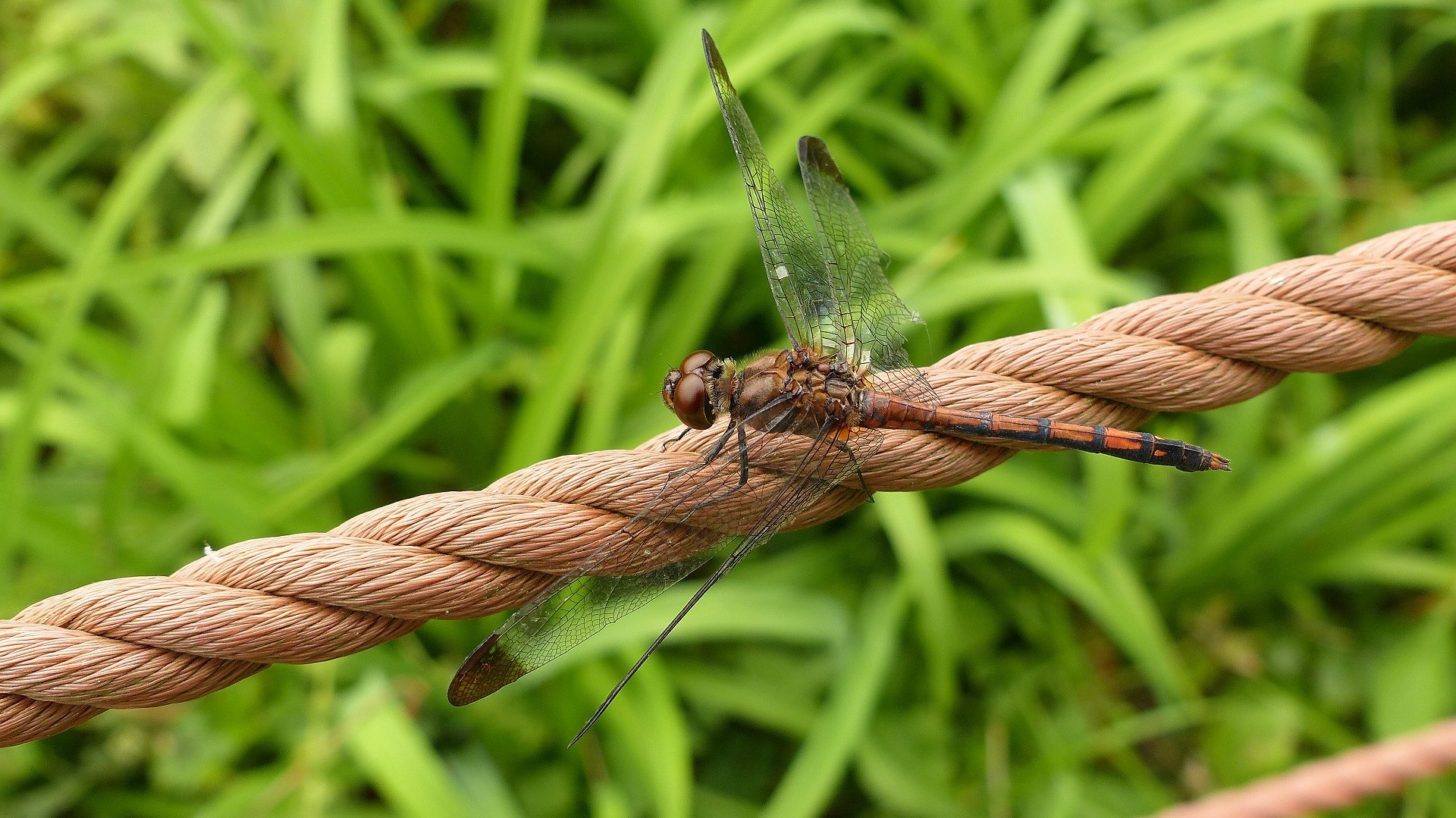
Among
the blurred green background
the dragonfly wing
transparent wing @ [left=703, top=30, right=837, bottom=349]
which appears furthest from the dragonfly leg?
the blurred green background

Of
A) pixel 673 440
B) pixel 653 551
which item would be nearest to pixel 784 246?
pixel 673 440

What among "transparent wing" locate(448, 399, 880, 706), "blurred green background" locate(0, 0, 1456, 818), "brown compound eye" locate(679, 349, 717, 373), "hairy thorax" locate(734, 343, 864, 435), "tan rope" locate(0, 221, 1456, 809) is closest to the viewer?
"tan rope" locate(0, 221, 1456, 809)

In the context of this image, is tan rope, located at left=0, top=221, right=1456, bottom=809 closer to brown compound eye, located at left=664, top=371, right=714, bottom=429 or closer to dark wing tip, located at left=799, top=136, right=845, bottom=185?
brown compound eye, located at left=664, top=371, right=714, bottom=429

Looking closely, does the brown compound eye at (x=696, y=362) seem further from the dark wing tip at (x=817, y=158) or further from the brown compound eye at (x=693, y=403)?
the dark wing tip at (x=817, y=158)

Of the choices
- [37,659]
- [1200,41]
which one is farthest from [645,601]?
Result: [1200,41]

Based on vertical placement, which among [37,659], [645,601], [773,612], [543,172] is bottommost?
[773,612]

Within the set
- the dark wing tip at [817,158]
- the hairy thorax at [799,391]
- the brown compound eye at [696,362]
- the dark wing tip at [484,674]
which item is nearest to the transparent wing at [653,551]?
the dark wing tip at [484,674]

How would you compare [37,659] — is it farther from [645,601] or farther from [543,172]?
[543,172]

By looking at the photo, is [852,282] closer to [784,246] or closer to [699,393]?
[784,246]
